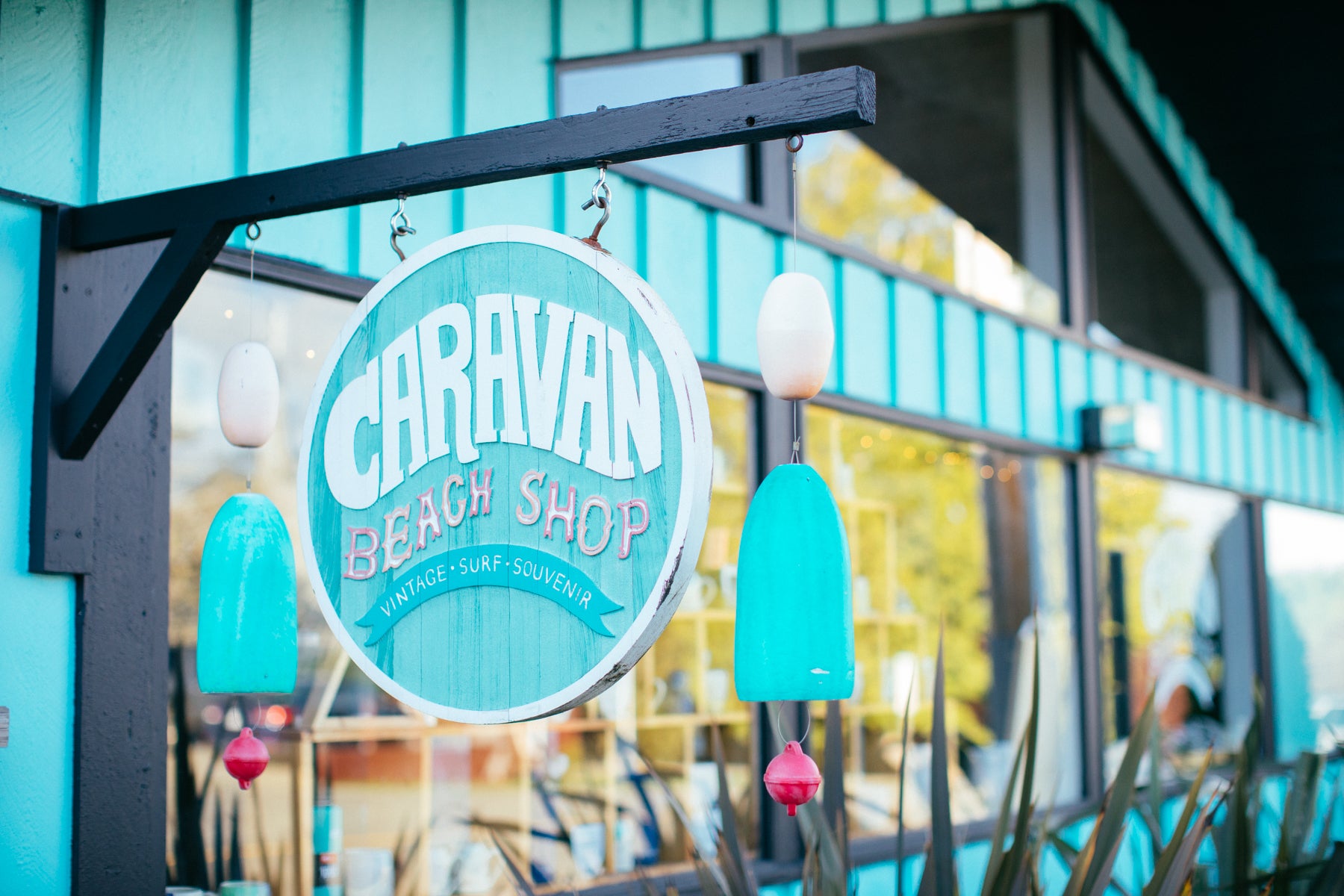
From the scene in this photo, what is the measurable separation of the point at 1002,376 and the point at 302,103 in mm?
3121

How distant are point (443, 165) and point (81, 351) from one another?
96 cm

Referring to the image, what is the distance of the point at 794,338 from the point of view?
155 centimetres

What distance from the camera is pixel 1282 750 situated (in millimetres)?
7574

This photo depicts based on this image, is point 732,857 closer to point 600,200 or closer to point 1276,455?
point 600,200

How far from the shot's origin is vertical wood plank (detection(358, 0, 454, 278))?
9.30 ft

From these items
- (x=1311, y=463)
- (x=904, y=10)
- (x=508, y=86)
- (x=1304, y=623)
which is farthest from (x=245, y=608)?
(x=1311, y=463)

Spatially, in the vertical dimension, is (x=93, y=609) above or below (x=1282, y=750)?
above

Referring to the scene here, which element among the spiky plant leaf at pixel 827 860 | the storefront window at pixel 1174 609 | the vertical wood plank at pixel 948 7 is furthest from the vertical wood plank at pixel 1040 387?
the spiky plant leaf at pixel 827 860

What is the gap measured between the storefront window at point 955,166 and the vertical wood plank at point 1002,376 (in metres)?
0.11

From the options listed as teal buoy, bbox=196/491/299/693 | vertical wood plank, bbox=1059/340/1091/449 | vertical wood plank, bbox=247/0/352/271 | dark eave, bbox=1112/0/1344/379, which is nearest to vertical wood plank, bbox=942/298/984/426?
vertical wood plank, bbox=1059/340/1091/449

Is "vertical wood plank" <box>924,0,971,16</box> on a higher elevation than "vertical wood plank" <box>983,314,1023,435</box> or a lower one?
higher

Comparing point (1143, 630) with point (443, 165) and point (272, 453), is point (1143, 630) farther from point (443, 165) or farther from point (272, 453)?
point (443, 165)

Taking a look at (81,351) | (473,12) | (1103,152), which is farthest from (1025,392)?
(81,351)

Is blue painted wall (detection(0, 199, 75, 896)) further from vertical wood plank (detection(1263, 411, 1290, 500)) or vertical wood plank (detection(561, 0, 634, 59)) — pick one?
vertical wood plank (detection(1263, 411, 1290, 500))
